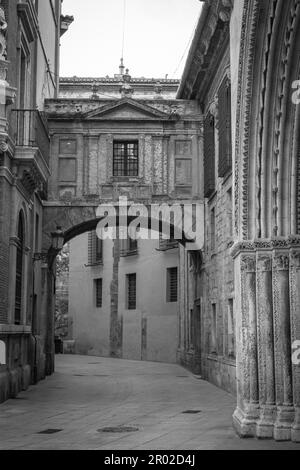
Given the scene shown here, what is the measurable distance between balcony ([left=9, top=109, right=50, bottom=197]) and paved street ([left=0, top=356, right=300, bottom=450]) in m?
4.77

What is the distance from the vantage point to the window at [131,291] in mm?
32588

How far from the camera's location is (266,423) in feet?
30.0

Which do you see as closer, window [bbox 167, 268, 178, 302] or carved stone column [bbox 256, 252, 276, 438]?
carved stone column [bbox 256, 252, 276, 438]

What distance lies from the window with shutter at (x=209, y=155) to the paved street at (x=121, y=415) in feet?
17.2

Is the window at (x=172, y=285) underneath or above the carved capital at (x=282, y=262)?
above

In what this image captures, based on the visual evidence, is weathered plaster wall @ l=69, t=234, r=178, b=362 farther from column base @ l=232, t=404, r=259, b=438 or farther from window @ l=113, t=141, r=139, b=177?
column base @ l=232, t=404, r=259, b=438

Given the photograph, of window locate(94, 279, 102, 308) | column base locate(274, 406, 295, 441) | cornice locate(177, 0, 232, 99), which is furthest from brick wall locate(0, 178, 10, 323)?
window locate(94, 279, 102, 308)

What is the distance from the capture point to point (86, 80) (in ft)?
119

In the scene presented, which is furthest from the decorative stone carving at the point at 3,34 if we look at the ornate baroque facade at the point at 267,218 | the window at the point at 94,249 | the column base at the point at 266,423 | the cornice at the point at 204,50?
the window at the point at 94,249

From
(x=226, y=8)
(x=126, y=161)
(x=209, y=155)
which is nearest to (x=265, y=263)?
(x=226, y=8)

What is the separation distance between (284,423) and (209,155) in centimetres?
1117

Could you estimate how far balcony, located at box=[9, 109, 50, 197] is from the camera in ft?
47.9

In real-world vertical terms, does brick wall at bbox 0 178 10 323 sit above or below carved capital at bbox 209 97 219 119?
below

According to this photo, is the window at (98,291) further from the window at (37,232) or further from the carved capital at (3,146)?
the carved capital at (3,146)
